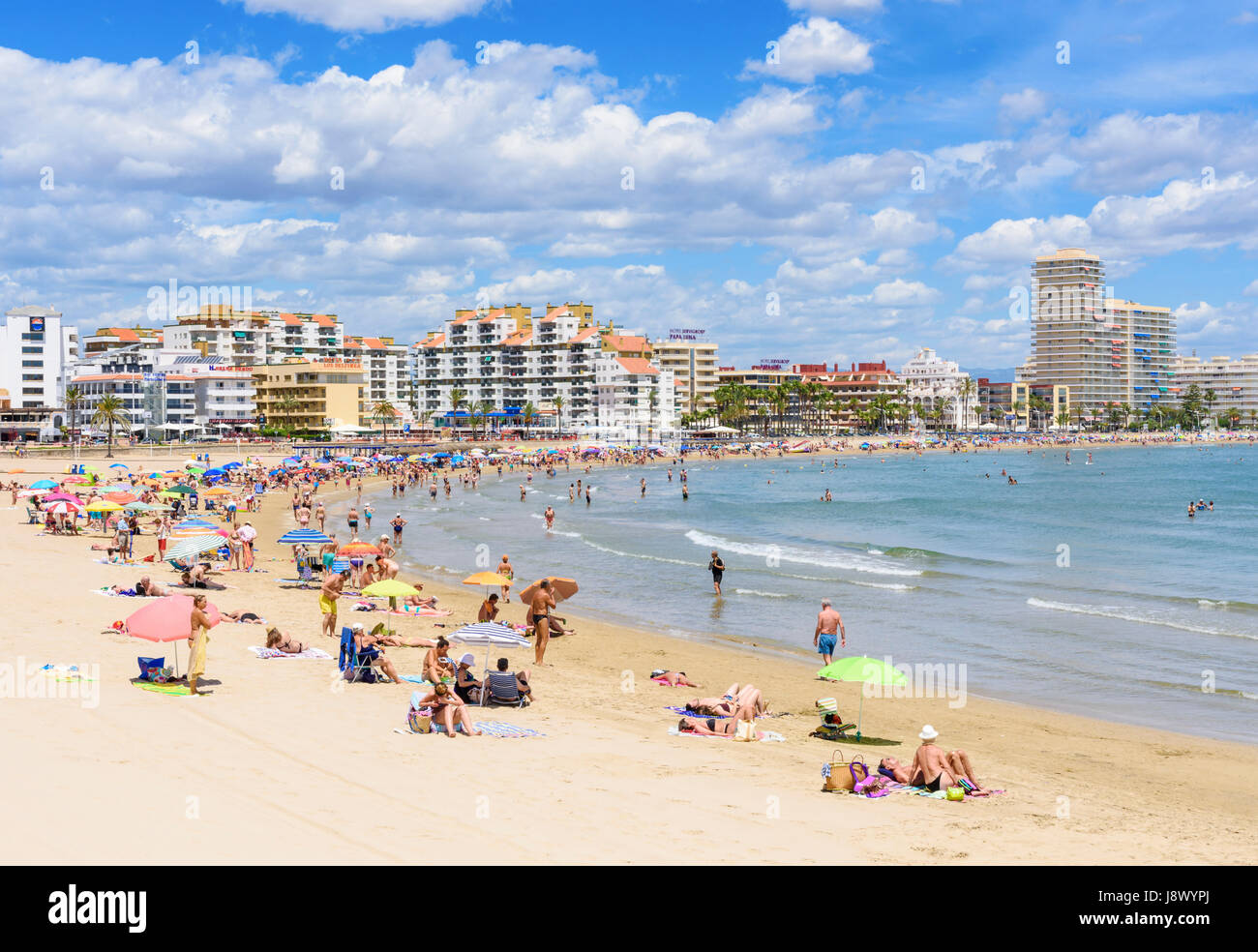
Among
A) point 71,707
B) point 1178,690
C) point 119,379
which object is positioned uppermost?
point 119,379

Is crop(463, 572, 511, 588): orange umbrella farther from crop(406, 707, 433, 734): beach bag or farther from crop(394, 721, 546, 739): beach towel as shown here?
crop(406, 707, 433, 734): beach bag

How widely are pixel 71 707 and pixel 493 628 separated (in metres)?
5.40

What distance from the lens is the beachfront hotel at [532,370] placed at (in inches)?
5778

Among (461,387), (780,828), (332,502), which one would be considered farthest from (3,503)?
(461,387)

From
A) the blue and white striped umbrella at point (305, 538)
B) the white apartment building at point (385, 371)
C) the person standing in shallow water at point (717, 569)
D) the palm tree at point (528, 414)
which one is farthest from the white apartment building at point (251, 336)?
the person standing in shallow water at point (717, 569)

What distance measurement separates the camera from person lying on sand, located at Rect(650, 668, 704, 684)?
17266mm

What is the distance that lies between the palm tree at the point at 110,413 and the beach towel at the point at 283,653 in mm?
88979

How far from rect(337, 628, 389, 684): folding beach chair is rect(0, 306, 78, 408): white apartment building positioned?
120225 mm

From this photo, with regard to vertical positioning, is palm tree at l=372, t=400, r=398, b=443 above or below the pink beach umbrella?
above

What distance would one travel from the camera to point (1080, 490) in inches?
3066

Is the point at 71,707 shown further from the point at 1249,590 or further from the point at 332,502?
the point at 332,502

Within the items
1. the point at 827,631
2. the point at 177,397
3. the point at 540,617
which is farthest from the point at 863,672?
the point at 177,397

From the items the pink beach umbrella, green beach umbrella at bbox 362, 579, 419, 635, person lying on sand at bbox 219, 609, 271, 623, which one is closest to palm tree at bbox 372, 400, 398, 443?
person lying on sand at bbox 219, 609, 271, 623

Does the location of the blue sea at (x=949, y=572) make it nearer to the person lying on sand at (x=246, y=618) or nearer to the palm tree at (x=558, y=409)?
the person lying on sand at (x=246, y=618)
